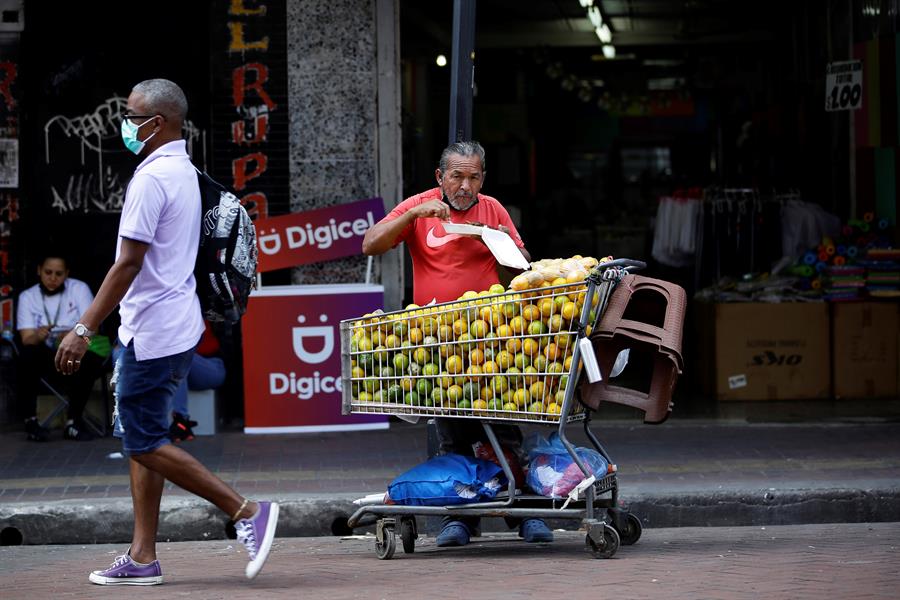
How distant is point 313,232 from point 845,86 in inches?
213

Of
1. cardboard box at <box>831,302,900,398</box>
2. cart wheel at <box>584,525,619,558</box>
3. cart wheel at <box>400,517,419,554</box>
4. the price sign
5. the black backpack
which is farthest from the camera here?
the price sign

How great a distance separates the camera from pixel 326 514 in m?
7.59

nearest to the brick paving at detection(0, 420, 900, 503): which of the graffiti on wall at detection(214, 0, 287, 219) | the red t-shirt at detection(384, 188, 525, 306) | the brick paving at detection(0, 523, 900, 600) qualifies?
the brick paving at detection(0, 523, 900, 600)

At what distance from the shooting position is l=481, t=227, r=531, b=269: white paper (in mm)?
6227

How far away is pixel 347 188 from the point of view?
34.4 ft

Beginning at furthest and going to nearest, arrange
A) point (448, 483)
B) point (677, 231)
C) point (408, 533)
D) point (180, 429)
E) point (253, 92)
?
point (677, 231)
point (253, 92)
point (180, 429)
point (408, 533)
point (448, 483)

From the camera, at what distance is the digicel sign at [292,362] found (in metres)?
10.0

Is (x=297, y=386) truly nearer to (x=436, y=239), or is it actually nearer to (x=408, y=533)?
(x=408, y=533)

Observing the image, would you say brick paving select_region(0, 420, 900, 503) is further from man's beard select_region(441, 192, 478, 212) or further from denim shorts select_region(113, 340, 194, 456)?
denim shorts select_region(113, 340, 194, 456)

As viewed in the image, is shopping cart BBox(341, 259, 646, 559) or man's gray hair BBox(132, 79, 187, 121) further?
shopping cart BBox(341, 259, 646, 559)

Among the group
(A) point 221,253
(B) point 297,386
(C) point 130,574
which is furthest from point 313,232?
(C) point 130,574

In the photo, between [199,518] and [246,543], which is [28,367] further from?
[246,543]

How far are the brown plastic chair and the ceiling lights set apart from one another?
11607mm

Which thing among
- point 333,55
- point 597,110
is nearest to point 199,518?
point 333,55
